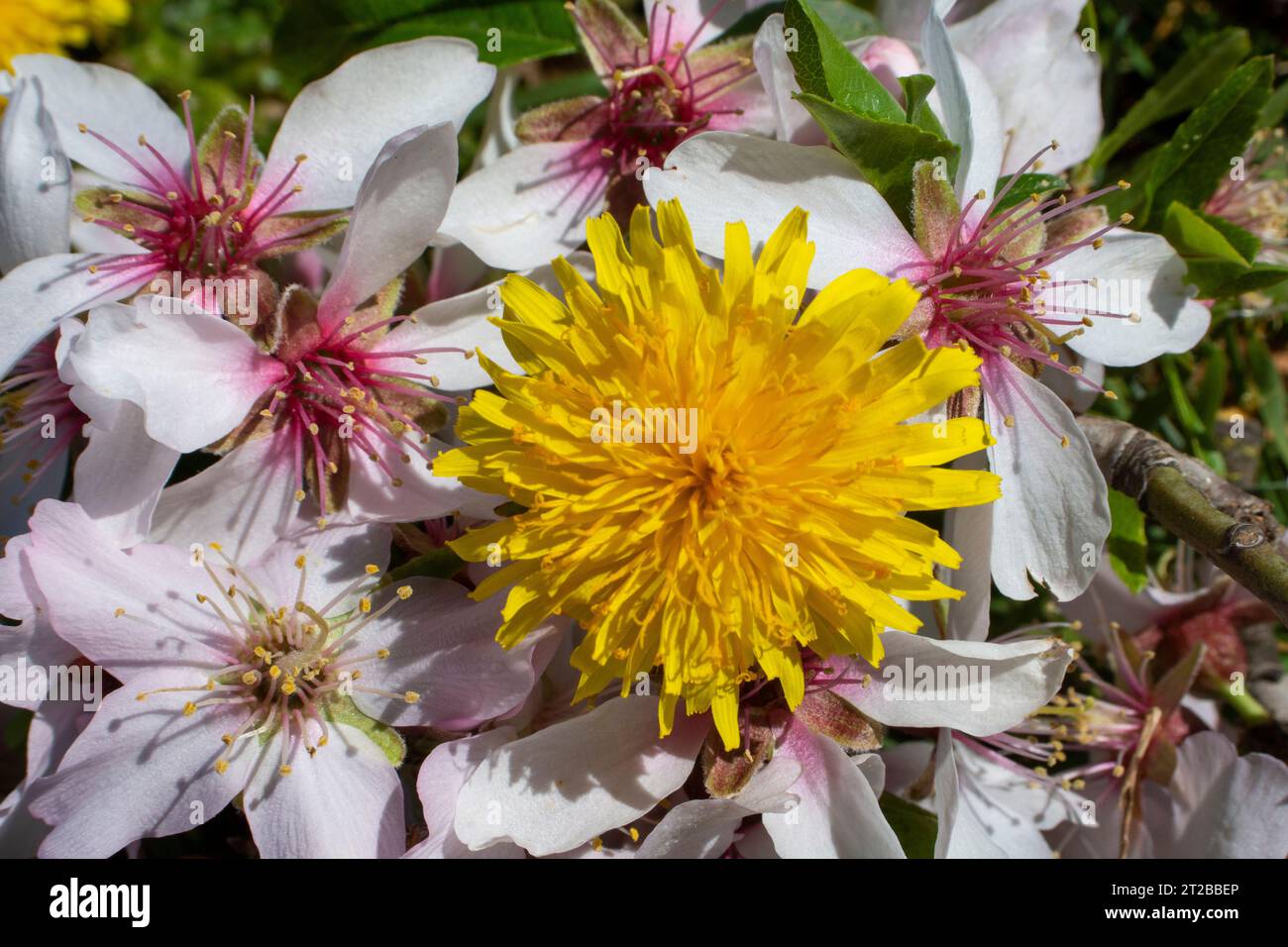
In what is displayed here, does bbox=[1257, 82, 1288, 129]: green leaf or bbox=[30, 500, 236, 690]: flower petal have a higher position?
bbox=[1257, 82, 1288, 129]: green leaf

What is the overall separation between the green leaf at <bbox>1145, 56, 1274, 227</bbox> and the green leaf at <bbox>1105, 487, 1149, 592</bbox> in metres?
0.45

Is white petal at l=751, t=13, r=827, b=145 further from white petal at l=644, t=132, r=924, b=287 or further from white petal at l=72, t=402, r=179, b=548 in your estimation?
white petal at l=72, t=402, r=179, b=548

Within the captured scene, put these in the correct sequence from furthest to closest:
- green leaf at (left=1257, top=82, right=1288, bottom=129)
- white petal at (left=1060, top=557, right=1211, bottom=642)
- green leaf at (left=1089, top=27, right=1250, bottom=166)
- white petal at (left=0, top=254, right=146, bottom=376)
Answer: green leaf at (left=1257, top=82, right=1288, bottom=129), green leaf at (left=1089, top=27, right=1250, bottom=166), white petal at (left=1060, top=557, right=1211, bottom=642), white petal at (left=0, top=254, right=146, bottom=376)

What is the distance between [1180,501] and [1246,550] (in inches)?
→ 4.8

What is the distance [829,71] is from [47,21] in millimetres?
1932

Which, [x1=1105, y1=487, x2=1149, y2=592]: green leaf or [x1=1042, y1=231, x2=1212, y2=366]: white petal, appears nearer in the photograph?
[x1=1042, y1=231, x2=1212, y2=366]: white petal

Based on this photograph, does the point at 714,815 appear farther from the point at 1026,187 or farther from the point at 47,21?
the point at 47,21

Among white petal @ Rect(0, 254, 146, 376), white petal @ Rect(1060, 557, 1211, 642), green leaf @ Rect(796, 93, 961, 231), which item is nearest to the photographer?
green leaf @ Rect(796, 93, 961, 231)

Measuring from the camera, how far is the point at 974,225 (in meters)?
1.51

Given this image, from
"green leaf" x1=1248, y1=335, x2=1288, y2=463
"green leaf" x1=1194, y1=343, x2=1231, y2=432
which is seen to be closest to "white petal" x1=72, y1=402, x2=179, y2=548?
"green leaf" x1=1194, y1=343, x2=1231, y2=432

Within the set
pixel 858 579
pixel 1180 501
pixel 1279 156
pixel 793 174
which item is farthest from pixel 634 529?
pixel 1279 156

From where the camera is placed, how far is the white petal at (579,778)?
1.36 m

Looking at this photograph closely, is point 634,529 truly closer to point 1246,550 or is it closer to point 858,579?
point 858,579

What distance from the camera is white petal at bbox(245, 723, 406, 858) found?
1418mm
